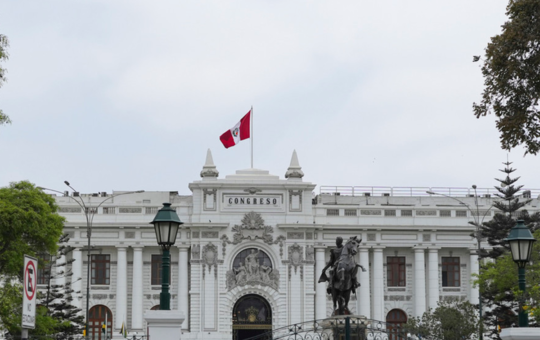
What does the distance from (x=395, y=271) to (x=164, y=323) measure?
50976 millimetres

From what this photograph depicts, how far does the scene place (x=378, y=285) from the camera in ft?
234

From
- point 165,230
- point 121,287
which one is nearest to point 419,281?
point 121,287

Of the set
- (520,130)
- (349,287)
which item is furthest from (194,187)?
(520,130)

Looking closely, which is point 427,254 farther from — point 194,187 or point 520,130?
point 520,130

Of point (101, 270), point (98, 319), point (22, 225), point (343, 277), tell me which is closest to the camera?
point (343, 277)

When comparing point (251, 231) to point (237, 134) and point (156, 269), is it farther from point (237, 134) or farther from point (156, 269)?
point (156, 269)

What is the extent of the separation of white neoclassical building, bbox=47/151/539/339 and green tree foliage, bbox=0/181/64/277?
975 inches

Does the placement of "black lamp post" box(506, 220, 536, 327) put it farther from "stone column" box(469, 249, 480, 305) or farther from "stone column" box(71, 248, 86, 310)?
"stone column" box(71, 248, 86, 310)

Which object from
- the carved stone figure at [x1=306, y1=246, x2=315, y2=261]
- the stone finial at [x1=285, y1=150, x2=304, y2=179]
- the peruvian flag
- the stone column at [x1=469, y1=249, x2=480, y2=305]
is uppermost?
the peruvian flag

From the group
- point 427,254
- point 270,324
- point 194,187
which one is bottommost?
point 270,324

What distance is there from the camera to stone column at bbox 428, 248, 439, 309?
71062 millimetres

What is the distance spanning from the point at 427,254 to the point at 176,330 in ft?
167

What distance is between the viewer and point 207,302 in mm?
69250

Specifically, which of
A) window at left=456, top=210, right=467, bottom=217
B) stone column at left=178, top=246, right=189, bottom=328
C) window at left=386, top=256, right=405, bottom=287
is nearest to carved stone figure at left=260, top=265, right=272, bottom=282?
stone column at left=178, top=246, right=189, bottom=328
